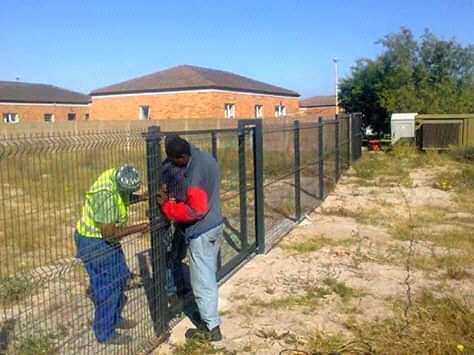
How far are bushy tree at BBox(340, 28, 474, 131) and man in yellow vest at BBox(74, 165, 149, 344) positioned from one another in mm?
25498

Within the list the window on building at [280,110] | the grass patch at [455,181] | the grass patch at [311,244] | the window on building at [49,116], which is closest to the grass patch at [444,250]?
the grass patch at [311,244]

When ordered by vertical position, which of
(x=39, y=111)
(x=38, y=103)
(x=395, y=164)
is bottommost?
(x=395, y=164)

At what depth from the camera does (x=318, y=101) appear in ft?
258

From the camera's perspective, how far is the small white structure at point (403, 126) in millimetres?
21594

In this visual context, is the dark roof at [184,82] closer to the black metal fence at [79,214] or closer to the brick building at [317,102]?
the brick building at [317,102]

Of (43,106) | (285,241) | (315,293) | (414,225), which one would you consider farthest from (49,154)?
(43,106)

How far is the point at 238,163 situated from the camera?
6.23 m

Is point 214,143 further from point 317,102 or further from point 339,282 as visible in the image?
point 317,102

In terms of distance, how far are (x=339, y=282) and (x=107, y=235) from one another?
3.01 m

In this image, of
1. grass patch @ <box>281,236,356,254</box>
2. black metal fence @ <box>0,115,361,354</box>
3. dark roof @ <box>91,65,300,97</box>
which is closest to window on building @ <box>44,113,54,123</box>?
dark roof @ <box>91,65,300,97</box>

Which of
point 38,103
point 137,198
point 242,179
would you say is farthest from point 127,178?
point 38,103

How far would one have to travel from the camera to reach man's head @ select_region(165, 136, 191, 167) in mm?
4117

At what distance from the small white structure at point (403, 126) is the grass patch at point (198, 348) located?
62.0ft

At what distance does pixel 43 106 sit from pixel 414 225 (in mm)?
44601
